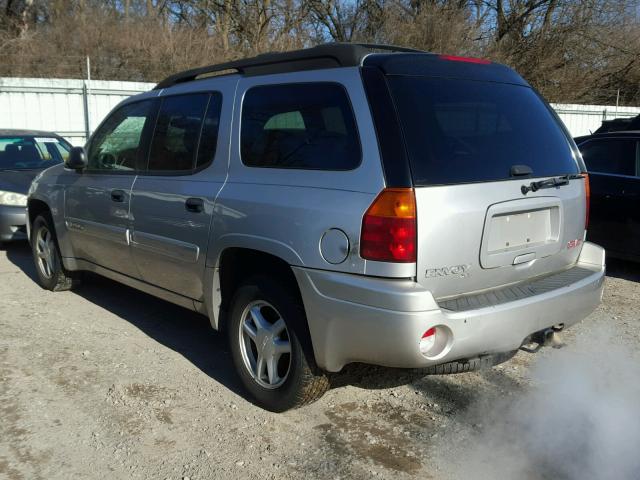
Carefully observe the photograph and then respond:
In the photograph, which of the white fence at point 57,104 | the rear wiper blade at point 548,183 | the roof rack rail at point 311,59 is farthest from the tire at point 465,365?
the white fence at point 57,104

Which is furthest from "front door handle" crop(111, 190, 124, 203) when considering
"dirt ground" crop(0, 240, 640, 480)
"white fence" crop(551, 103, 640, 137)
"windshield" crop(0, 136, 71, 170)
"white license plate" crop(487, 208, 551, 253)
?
"white fence" crop(551, 103, 640, 137)

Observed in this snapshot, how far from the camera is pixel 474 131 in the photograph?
3.14 metres

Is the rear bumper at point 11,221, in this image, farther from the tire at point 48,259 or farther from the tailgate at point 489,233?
the tailgate at point 489,233

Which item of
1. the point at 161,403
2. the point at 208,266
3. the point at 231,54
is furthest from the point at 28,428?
the point at 231,54

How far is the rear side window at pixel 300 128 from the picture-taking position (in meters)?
3.04

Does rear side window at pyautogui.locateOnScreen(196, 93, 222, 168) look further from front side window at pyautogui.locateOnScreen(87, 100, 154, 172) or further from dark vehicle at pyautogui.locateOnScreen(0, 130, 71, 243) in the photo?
dark vehicle at pyautogui.locateOnScreen(0, 130, 71, 243)

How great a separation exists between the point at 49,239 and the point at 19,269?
1375mm

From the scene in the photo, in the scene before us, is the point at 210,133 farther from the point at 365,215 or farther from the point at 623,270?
the point at 623,270

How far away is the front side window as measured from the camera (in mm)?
4461

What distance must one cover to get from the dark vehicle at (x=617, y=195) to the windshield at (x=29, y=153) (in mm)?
6620

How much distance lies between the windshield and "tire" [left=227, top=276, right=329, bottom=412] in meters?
5.65

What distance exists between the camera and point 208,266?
12.1 ft

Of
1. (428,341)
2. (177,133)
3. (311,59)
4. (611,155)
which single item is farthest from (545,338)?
(611,155)

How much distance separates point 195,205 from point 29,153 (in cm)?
594
